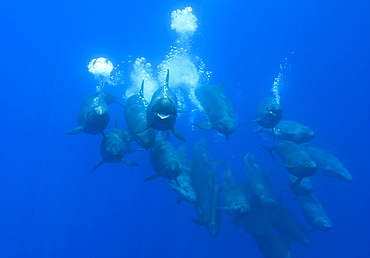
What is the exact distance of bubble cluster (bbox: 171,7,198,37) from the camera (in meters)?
17.8

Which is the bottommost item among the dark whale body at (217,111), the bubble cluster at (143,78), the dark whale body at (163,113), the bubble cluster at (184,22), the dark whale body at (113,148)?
the dark whale body at (163,113)

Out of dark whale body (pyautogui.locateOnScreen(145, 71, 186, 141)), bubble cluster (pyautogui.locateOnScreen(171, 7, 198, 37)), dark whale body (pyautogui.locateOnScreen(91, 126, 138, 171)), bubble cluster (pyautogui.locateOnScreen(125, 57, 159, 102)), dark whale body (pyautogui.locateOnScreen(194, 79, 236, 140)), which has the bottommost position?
dark whale body (pyautogui.locateOnScreen(145, 71, 186, 141))

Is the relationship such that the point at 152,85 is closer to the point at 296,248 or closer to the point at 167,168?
the point at 167,168

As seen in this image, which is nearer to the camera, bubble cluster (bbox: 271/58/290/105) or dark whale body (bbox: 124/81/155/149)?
dark whale body (bbox: 124/81/155/149)

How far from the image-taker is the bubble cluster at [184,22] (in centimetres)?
1781

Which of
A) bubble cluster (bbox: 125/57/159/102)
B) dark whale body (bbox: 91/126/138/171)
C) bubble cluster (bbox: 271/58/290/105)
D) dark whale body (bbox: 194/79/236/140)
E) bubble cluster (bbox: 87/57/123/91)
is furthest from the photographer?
bubble cluster (bbox: 271/58/290/105)

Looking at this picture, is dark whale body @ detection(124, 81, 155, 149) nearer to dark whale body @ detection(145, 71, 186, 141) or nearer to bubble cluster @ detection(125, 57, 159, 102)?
dark whale body @ detection(145, 71, 186, 141)

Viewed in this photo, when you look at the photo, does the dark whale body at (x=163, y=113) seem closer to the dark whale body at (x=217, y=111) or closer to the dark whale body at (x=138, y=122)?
the dark whale body at (x=138, y=122)

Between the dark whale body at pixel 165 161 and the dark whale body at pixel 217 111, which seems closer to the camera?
the dark whale body at pixel 165 161

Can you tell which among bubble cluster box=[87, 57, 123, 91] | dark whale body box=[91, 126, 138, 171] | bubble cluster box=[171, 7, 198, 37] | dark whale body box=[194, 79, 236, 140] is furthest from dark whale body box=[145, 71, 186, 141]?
bubble cluster box=[171, 7, 198, 37]

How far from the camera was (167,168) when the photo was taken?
23.4ft

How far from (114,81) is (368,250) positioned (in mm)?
18302

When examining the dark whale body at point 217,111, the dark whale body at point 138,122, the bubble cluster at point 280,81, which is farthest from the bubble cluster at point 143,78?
the dark whale body at point 138,122

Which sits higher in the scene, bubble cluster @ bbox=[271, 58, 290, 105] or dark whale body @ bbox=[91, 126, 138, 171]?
bubble cluster @ bbox=[271, 58, 290, 105]
